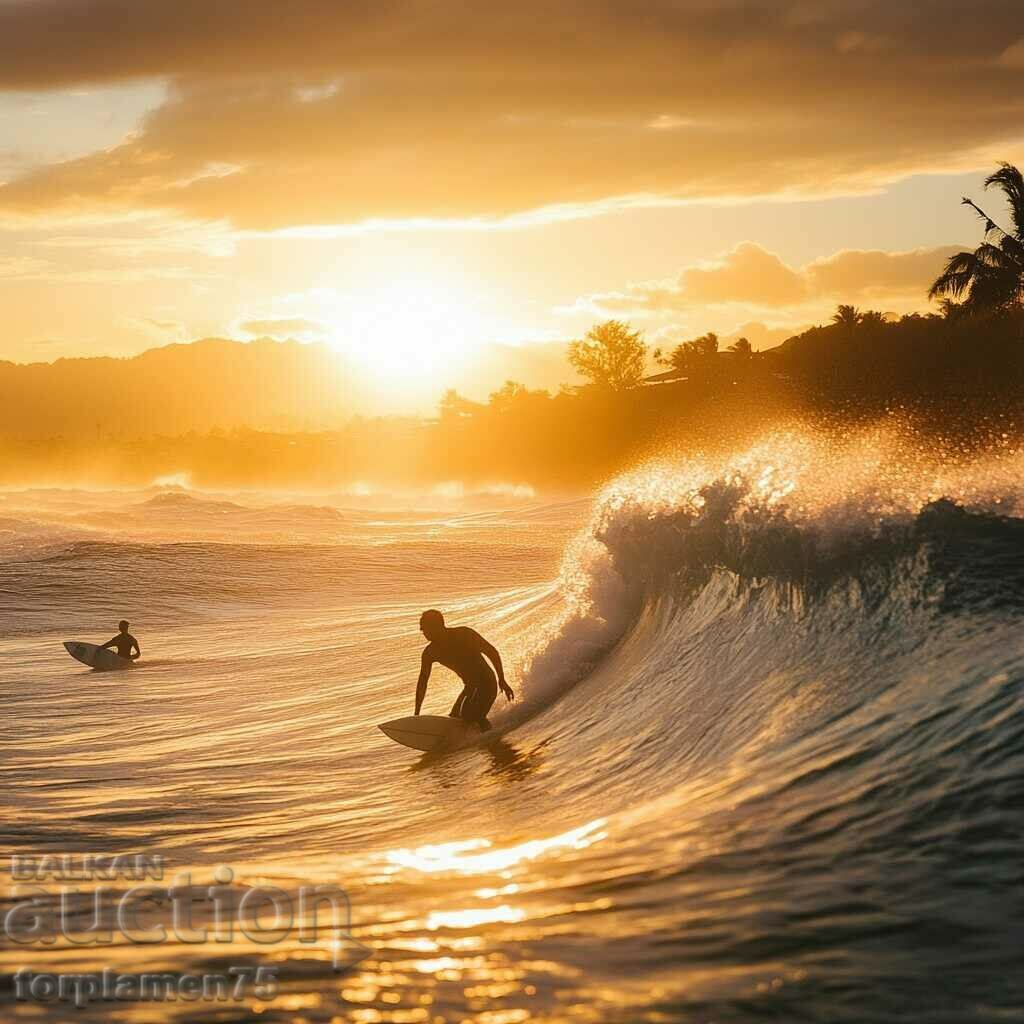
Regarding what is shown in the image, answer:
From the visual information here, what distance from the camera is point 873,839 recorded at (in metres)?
5.82

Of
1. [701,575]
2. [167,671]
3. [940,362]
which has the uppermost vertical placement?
[940,362]

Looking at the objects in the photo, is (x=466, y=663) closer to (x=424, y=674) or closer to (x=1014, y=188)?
(x=424, y=674)

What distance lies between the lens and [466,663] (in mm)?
12547

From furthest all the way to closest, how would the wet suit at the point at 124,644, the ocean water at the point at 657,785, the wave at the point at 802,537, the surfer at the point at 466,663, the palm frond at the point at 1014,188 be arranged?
the palm frond at the point at 1014,188 < the wet suit at the point at 124,644 < the surfer at the point at 466,663 < the wave at the point at 802,537 < the ocean water at the point at 657,785

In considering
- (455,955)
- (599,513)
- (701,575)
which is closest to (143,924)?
(455,955)

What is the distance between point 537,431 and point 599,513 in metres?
103

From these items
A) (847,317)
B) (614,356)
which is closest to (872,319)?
(847,317)

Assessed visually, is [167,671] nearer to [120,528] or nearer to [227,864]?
[227,864]

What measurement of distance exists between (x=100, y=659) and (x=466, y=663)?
12463mm

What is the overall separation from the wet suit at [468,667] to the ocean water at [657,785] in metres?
0.43

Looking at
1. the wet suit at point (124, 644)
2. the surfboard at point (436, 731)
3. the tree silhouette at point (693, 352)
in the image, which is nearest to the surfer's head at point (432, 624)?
the surfboard at point (436, 731)

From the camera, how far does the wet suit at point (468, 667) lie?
1238 cm

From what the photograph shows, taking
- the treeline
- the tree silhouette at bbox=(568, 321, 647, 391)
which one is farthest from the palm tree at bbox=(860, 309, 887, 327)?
the tree silhouette at bbox=(568, 321, 647, 391)

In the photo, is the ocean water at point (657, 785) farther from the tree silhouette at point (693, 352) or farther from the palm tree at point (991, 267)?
the tree silhouette at point (693, 352)
